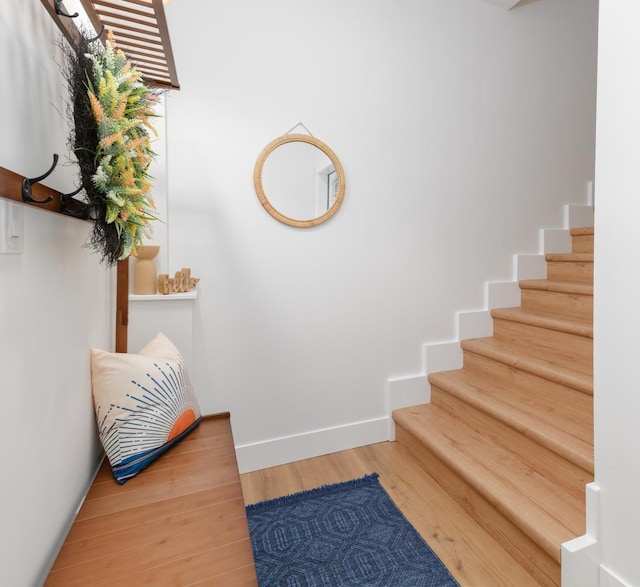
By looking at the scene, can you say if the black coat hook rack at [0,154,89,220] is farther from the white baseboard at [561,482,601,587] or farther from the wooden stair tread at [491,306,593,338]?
the wooden stair tread at [491,306,593,338]

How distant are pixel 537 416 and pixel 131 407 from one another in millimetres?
1737

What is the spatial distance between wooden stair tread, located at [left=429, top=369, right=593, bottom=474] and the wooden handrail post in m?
1.75

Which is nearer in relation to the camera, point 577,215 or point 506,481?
point 506,481

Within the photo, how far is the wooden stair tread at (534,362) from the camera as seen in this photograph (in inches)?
65.8

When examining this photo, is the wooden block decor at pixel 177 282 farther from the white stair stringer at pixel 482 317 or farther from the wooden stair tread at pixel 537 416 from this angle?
the wooden stair tread at pixel 537 416

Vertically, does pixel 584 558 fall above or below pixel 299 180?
below

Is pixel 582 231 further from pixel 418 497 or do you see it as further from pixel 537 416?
pixel 418 497

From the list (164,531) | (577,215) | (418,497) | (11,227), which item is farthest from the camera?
(577,215)

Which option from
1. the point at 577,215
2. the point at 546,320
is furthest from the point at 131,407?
the point at 577,215

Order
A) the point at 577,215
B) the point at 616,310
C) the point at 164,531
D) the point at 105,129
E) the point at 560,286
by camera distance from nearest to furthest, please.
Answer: the point at 105,129, the point at 164,531, the point at 616,310, the point at 560,286, the point at 577,215

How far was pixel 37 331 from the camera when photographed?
826mm

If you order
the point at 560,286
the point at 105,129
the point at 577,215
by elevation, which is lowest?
the point at 560,286

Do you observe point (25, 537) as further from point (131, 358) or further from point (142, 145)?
point (142, 145)

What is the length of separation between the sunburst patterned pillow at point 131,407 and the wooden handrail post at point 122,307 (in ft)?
0.89
